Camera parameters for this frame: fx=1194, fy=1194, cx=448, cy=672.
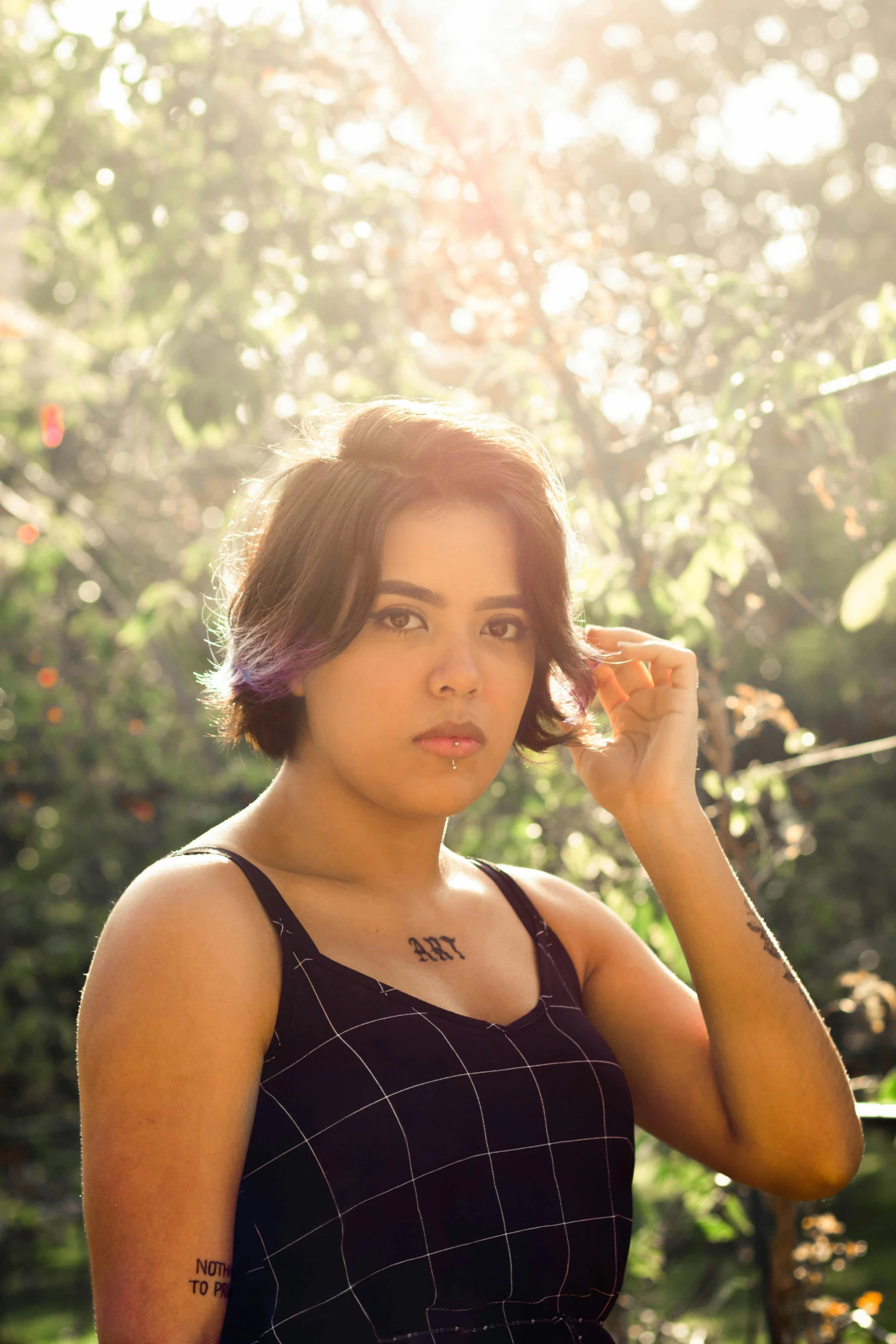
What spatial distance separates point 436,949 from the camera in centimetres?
177

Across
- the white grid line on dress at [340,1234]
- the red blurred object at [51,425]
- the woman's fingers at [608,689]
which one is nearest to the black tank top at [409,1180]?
the white grid line on dress at [340,1234]

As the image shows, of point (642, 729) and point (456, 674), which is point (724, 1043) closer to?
point (642, 729)

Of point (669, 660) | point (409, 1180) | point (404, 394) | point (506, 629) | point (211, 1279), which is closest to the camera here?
point (211, 1279)

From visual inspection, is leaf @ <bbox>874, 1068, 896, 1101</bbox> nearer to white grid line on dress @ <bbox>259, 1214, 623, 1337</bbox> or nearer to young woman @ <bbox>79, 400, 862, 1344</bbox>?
young woman @ <bbox>79, 400, 862, 1344</bbox>

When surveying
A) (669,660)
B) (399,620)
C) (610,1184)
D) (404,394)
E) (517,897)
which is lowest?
(610,1184)

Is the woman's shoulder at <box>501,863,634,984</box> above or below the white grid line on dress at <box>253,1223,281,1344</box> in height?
above

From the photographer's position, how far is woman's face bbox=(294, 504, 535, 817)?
66.2 inches

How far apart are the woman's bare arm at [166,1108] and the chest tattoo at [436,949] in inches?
12.8

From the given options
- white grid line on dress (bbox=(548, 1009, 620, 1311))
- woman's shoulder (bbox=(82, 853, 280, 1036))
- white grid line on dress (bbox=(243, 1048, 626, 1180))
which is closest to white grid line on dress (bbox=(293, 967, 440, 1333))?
white grid line on dress (bbox=(243, 1048, 626, 1180))

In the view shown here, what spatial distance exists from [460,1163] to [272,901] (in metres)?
0.41

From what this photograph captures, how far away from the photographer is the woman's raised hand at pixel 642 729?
1.98 metres

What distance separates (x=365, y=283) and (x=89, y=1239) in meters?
2.61

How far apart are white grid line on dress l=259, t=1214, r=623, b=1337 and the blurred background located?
2.39 feet

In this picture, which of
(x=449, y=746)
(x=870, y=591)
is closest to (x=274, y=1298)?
(x=449, y=746)
